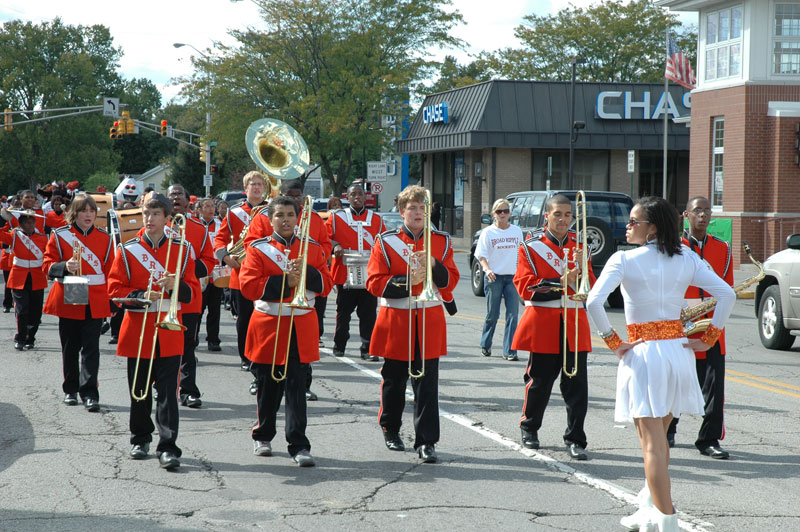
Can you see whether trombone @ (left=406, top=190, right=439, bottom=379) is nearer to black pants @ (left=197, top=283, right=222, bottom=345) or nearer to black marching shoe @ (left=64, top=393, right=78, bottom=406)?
black marching shoe @ (left=64, top=393, right=78, bottom=406)

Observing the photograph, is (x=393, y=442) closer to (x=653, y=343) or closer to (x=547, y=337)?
(x=547, y=337)

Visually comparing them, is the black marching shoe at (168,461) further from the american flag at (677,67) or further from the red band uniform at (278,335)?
the american flag at (677,67)

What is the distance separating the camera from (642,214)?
5.22 metres

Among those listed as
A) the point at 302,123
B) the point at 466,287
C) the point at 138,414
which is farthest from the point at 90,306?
the point at 302,123

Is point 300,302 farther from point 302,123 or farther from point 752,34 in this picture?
point 302,123

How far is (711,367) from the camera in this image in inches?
278

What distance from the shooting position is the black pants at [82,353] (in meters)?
8.68

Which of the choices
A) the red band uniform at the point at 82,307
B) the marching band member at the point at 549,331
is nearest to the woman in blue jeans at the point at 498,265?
the marching band member at the point at 549,331

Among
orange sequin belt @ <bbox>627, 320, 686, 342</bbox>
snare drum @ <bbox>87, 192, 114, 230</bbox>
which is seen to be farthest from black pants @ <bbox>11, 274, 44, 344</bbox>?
orange sequin belt @ <bbox>627, 320, 686, 342</bbox>

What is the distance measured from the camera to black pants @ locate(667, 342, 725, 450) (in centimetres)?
694

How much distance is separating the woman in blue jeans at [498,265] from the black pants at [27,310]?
18.9 ft

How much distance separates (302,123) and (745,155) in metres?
20.1

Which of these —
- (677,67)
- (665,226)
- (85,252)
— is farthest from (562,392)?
(677,67)

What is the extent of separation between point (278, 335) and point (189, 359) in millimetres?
2396
